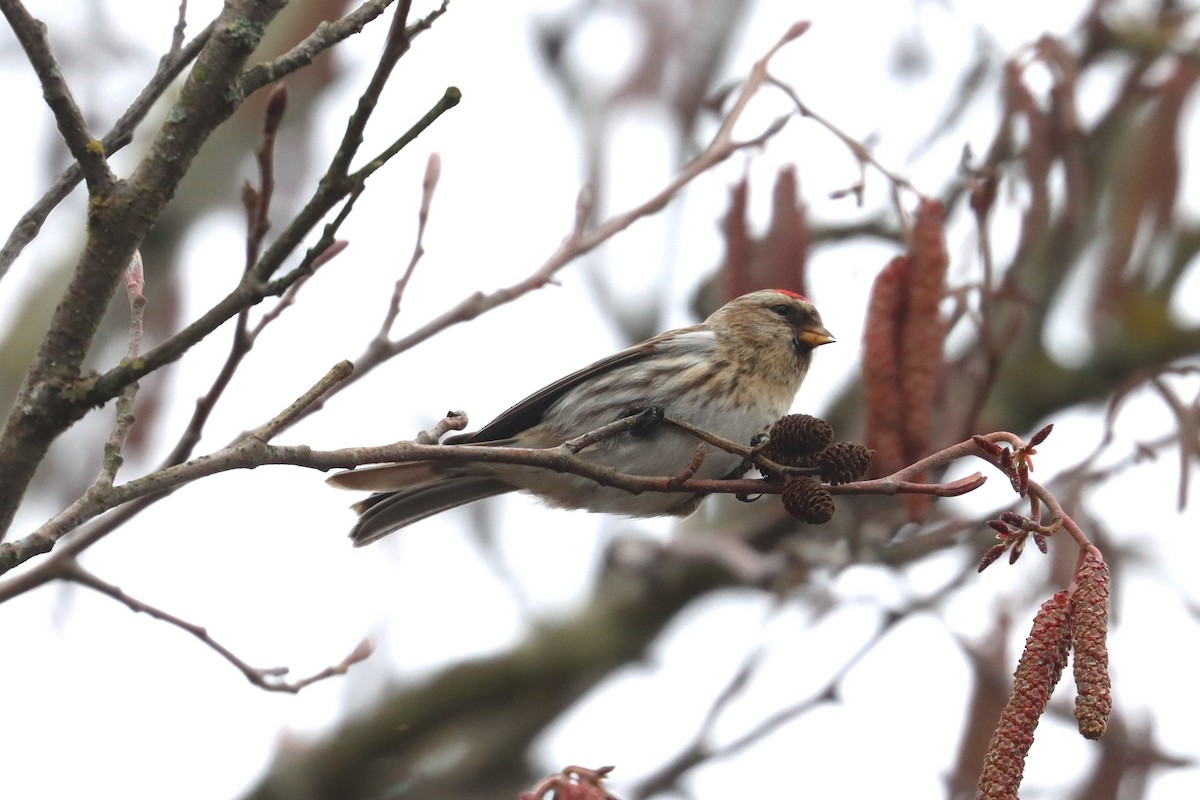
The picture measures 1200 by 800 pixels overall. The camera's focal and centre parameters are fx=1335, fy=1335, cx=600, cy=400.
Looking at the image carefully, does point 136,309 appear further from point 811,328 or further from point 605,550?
point 605,550

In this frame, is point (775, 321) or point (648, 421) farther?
point (775, 321)

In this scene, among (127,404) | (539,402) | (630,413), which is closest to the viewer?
(127,404)

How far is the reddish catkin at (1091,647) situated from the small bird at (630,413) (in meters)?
1.62

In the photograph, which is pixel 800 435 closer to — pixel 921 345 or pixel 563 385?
pixel 921 345

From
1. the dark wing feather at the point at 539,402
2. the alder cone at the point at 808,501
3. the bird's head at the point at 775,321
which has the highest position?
the bird's head at the point at 775,321

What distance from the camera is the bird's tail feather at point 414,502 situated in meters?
3.34

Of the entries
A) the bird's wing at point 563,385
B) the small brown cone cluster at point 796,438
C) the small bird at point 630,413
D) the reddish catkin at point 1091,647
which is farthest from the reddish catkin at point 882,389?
the reddish catkin at point 1091,647

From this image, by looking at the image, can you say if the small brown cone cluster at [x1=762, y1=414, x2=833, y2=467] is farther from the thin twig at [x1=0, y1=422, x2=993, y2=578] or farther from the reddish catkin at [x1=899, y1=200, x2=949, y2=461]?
the reddish catkin at [x1=899, y1=200, x2=949, y2=461]

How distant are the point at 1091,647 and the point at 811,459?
598 millimetres

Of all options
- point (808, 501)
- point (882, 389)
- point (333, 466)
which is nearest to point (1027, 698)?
point (808, 501)

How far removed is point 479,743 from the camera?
616 cm

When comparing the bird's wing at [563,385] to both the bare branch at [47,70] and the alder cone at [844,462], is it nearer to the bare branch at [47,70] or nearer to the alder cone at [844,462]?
the alder cone at [844,462]

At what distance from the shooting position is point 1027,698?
5.52 feet

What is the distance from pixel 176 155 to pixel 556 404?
183 cm
